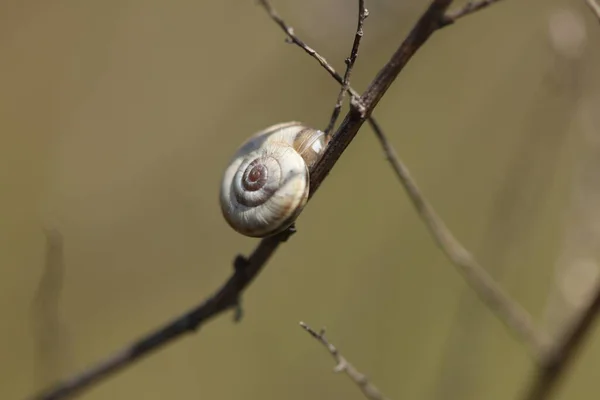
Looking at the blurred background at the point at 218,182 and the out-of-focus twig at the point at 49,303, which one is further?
the blurred background at the point at 218,182

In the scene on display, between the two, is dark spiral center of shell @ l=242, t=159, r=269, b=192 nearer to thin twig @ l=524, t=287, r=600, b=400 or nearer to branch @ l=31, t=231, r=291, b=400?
branch @ l=31, t=231, r=291, b=400

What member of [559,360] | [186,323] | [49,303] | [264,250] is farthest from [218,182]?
[559,360]

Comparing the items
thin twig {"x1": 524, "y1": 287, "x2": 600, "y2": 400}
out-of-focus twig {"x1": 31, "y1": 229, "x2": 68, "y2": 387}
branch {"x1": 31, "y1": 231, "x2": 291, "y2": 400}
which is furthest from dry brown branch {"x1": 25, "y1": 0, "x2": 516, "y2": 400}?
thin twig {"x1": 524, "y1": 287, "x2": 600, "y2": 400}

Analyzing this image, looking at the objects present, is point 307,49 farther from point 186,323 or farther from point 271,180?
point 186,323

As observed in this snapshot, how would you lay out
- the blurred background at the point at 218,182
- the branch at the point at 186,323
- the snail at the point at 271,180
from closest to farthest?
1. the snail at the point at 271,180
2. the branch at the point at 186,323
3. the blurred background at the point at 218,182

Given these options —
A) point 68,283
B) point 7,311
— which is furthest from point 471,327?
point 7,311

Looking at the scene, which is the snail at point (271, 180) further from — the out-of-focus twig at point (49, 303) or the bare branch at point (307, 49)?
the out-of-focus twig at point (49, 303)

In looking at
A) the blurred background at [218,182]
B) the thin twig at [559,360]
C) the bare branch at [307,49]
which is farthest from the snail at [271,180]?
the blurred background at [218,182]

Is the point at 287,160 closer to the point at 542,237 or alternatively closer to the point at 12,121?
the point at 542,237
